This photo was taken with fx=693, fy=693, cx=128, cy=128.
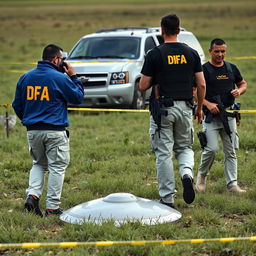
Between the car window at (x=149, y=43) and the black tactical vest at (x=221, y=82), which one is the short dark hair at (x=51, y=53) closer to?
the black tactical vest at (x=221, y=82)

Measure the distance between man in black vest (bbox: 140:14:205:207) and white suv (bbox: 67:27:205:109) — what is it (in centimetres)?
712

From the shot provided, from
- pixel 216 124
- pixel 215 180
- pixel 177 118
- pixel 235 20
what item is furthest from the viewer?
pixel 235 20

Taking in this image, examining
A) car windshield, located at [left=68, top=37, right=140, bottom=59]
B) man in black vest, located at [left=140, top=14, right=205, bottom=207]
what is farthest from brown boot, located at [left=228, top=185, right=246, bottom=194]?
car windshield, located at [left=68, top=37, right=140, bottom=59]

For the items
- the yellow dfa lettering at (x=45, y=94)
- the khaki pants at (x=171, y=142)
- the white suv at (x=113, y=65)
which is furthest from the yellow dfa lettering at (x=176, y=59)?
the white suv at (x=113, y=65)

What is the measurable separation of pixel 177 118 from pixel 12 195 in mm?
2351

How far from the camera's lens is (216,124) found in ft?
26.2

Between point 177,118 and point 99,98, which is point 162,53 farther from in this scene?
point 99,98

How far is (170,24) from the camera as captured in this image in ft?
22.7

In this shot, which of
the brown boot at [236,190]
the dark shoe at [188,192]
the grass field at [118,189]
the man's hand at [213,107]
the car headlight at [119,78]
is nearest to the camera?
the grass field at [118,189]

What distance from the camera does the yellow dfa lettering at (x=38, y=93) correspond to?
684cm

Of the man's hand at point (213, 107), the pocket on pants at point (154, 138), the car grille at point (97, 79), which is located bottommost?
the car grille at point (97, 79)

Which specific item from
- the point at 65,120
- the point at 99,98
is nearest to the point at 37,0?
the point at 99,98

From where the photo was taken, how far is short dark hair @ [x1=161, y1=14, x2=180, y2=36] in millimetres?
6914

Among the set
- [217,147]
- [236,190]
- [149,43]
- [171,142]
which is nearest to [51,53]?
[171,142]
